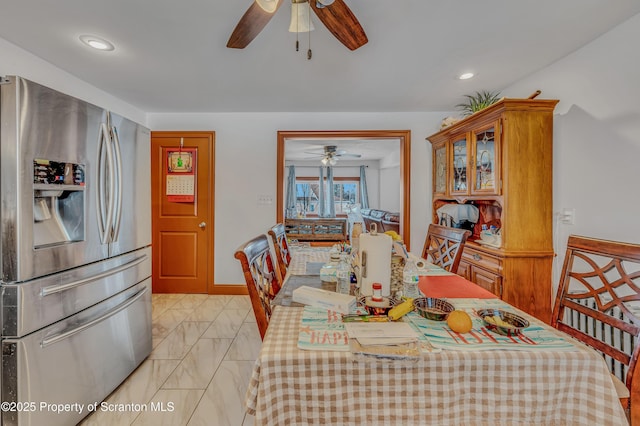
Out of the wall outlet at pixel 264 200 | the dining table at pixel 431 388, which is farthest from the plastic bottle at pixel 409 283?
the wall outlet at pixel 264 200

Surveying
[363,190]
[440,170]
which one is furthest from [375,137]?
[363,190]

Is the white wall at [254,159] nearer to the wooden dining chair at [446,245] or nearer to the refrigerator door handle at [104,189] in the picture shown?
the wooden dining chair at [446,245]

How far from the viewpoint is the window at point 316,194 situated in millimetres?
9586

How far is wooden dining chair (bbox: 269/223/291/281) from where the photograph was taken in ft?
6.38

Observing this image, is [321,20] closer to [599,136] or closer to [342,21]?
[342,21]

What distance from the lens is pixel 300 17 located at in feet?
4.65

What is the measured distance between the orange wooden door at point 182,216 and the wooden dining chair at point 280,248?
5.96ft

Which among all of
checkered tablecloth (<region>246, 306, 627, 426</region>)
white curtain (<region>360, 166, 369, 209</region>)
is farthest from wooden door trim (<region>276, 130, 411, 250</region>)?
white curtain (<region>360, 166, 369, 209</region>)

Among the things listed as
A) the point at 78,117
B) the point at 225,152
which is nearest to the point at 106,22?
the point at 78,117

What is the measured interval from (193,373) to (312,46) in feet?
8.09

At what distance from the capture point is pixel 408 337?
0.83m

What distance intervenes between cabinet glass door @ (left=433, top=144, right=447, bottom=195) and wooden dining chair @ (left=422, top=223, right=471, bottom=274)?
41.9 inches

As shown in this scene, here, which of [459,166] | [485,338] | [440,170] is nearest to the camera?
[485,338]

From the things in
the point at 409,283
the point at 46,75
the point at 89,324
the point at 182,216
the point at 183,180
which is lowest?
the point at 89,324
